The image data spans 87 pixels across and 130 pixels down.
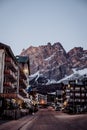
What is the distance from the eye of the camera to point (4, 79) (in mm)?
63469

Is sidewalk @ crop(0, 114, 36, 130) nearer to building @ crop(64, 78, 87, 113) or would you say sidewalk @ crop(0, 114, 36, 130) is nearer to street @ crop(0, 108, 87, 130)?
street @ crop(0, 108, 87, 130)

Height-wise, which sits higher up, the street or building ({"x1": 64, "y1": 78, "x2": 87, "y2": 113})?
building ({"x1": 64, "y1": 78, "x2": 87, "y2": 113})

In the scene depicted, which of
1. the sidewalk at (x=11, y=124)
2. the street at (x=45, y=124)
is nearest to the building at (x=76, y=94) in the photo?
the street at (x=45, y=124)

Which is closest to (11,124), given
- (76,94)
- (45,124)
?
(45,124)

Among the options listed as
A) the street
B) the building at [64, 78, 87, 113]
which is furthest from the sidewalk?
the building at [64, 78, 87, 113]

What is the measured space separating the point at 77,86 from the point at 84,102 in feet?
32.2

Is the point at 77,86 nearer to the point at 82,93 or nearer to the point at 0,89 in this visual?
the point at 82,93

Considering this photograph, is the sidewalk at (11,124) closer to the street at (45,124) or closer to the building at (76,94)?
the street at (45,124)

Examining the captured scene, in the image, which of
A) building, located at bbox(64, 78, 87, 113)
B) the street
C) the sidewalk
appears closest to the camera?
the sidewalk

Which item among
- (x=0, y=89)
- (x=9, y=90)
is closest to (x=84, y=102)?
(x=9, y=90)

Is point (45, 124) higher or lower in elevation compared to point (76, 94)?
lower

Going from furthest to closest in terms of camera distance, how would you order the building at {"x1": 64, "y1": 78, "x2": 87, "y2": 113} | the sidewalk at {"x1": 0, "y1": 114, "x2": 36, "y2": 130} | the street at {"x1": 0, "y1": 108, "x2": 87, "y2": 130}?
the building at {"x1": 64, "y1": 78, "x2": 87, "y2": 113}
the street at {"x1": 0, "y1": 108, "x2": 87, "y2": 130}
the sidewalk at {"x1": 0, "y1": 114, "x2": 36, "y2": 130}

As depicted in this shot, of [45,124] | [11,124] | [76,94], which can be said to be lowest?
[45,124]

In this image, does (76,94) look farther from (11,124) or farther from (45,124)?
(11,124)
